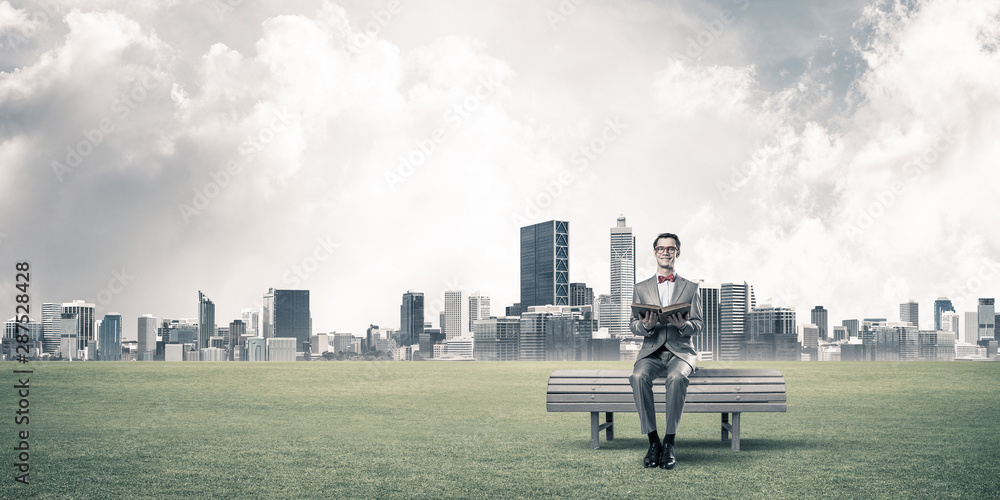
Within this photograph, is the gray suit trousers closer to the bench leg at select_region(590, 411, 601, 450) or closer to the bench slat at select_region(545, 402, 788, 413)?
the bench slat at select_region(545, 402, 788, 413)

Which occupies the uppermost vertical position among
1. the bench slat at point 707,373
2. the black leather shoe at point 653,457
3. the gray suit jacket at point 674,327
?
the gray suit jacket at point 674,327

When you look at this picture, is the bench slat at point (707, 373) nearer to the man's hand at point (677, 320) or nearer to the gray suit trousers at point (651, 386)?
the gray suit trousers at point (651, 386)

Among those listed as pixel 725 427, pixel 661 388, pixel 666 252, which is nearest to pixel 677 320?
pixel 666 252

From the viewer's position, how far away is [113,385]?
26984mm

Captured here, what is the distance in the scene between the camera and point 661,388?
10.2m

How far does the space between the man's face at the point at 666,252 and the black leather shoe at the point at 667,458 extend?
212 centimetres

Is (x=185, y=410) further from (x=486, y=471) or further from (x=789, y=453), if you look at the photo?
(x=789, y=453)

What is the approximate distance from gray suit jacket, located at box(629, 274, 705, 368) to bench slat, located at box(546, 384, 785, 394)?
459 mm

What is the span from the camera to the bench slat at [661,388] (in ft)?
33.3

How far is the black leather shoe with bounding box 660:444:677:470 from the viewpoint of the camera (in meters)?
9.01

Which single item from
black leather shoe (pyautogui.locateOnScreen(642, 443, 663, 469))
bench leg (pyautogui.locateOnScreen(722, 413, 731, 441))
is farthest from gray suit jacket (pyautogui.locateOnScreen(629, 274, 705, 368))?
bench leg (pyautogui.locateOnScreen(722, 413, 731, 441))

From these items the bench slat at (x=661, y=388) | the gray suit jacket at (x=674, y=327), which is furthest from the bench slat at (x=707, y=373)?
the gray suit jacket at (x=674, y=327)

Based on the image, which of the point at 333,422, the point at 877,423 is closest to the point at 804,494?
the point at 877,423

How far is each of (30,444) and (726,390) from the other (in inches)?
371
